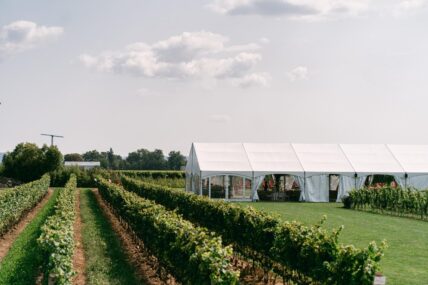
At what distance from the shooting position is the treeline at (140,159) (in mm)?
115688

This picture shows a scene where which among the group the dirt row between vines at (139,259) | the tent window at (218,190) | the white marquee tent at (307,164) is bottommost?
the dirt row between vines at (139,259)

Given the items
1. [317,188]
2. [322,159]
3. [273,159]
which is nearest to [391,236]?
[317,188]

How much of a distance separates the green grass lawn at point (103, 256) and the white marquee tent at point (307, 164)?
14743 mm

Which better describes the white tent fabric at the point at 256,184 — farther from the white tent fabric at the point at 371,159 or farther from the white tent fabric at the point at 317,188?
the white tent fabric at the point at 371,159

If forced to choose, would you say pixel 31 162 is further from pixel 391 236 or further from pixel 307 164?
pixel 391 236

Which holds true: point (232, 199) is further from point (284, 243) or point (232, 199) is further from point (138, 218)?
point (284, 243)

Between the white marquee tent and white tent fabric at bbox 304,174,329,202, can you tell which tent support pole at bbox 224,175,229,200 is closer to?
the white marquee tent

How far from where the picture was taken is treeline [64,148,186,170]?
116 meters

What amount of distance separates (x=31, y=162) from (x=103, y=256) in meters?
44.0

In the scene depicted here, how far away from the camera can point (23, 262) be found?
46.9 ft

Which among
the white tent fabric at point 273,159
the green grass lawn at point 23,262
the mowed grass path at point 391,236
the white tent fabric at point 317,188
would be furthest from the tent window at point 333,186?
the green grass lawn at point 23,262

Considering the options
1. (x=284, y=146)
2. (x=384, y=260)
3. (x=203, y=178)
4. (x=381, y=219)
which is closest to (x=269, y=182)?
(x=284, y=146)

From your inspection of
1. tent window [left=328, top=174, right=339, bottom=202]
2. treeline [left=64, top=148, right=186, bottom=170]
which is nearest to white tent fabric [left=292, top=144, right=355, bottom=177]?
tent window [left=328, top=174, right=339, bottom=202]

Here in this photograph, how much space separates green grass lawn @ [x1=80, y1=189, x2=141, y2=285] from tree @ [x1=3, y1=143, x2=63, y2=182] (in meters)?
34.4
